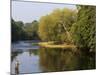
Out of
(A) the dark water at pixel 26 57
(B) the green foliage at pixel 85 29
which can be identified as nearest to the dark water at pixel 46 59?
(A) the dark water at pixel 26 57


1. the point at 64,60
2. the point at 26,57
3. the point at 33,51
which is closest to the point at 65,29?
the point at 64,60

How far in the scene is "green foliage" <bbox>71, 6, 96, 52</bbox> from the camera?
3.22 m

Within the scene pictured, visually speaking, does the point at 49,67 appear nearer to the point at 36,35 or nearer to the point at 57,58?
the point at 57,58

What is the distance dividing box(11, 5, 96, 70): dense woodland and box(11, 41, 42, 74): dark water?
0.09 m

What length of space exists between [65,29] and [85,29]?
33 cm

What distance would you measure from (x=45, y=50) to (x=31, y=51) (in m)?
0.21

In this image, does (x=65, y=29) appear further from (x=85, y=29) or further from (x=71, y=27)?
(x=85, y=29)

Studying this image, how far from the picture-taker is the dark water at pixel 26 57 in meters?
2.89

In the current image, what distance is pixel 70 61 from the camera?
3189 mm

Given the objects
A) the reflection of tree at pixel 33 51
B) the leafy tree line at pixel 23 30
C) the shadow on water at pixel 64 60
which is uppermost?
the leafy tree line at pixel 23 30

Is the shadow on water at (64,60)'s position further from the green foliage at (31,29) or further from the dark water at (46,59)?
the green foliage at (31,29)

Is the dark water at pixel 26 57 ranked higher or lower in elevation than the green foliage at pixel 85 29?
lower

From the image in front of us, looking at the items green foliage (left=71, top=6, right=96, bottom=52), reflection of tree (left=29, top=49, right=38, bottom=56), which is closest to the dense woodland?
green foliage (left=71, top=6, right=96, bottom=52)
